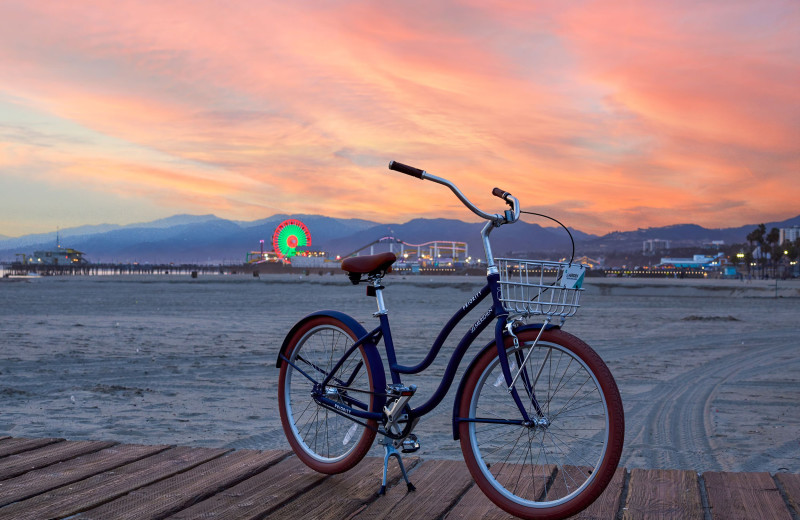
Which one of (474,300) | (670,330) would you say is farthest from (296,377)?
(670,330)

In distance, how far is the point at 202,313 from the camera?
19.0m

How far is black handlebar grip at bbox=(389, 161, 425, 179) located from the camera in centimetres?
294

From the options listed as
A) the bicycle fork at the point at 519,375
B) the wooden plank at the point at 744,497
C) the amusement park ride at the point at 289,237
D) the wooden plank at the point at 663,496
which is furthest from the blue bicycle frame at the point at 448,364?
Result: the amusement park ride at the point at 289,237

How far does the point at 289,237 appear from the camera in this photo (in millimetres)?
135750

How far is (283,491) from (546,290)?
1.51m

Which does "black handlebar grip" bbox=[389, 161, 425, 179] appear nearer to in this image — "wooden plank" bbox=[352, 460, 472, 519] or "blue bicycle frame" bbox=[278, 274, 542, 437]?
"blue bicycle frame" bbox=[278, 274, 542, 437]

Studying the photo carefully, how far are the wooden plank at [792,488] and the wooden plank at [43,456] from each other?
338 centimetres

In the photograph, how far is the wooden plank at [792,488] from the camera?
9.15ft

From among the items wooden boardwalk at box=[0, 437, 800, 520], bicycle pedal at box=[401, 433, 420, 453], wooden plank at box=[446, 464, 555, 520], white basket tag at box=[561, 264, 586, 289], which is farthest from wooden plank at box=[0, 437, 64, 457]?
white basket tag at box=[561, 264, 586, 289]

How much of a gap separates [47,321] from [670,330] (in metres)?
14.0

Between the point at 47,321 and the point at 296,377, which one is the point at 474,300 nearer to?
the point at 296,377

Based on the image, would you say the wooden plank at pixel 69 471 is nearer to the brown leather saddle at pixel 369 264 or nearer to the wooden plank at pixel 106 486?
the wooden plank at pixel 106 486

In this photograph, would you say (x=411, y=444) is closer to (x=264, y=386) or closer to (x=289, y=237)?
(x=264, y=386)

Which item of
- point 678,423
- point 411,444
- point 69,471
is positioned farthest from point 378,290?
point 678,423
